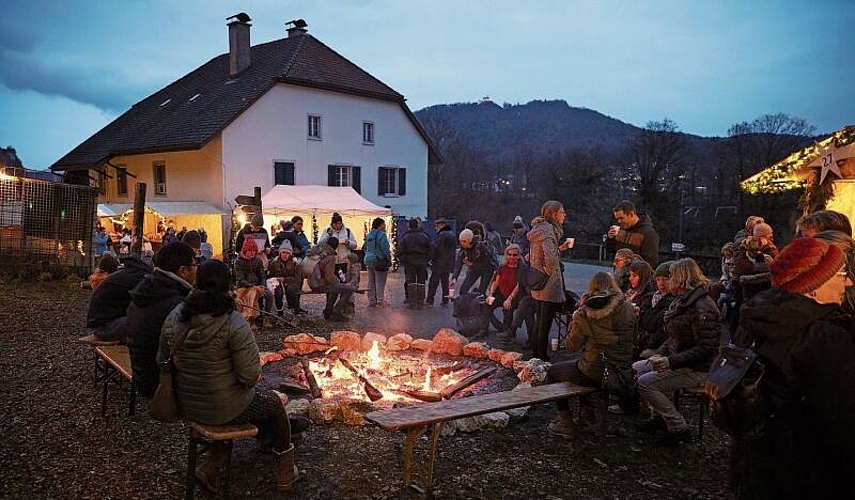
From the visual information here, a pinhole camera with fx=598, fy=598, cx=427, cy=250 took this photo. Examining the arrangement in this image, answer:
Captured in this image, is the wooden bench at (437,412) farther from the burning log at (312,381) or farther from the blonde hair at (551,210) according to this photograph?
the blonde hair at (551,210)

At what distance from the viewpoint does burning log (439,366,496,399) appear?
6.07 m

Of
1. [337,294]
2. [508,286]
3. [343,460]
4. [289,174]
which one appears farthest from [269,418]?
[289,174]

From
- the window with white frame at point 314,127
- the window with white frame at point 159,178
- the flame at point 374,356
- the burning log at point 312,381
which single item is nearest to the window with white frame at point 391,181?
the window with white frame at point 314,127

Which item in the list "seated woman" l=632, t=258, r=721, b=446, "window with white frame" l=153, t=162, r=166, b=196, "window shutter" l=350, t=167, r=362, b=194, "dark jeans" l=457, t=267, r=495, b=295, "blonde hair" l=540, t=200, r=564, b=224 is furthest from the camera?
"window shutter" l=350, t=167, r=362, b=194

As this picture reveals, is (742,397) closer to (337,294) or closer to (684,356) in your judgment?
(684,356)

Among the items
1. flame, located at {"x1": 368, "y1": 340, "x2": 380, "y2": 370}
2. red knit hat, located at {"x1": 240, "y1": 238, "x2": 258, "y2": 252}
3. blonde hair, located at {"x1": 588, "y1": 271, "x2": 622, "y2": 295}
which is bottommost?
flame, located at {"x1": 368, "y1": 340, "x2": 380, "y2": 370}

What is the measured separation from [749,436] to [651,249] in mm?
5036

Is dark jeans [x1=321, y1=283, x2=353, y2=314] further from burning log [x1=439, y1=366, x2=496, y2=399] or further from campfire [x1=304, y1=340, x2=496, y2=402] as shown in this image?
burning log [x1=439, y1=366, x2=496, y2=399]

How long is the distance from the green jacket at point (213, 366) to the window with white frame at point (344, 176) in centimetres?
2124

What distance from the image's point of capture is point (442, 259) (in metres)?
11.5

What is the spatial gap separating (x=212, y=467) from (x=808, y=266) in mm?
3708

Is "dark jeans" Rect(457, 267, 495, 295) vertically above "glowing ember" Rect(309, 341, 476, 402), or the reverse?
"dark jeans" Rect(457, 267, 495, 295)

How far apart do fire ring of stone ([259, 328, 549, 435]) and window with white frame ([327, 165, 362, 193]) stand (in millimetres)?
17425

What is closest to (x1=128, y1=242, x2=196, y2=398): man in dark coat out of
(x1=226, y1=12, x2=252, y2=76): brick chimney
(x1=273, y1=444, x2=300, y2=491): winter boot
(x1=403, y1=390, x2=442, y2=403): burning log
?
(x1=273, y1=444, x2=300, y2=491): winter boot
